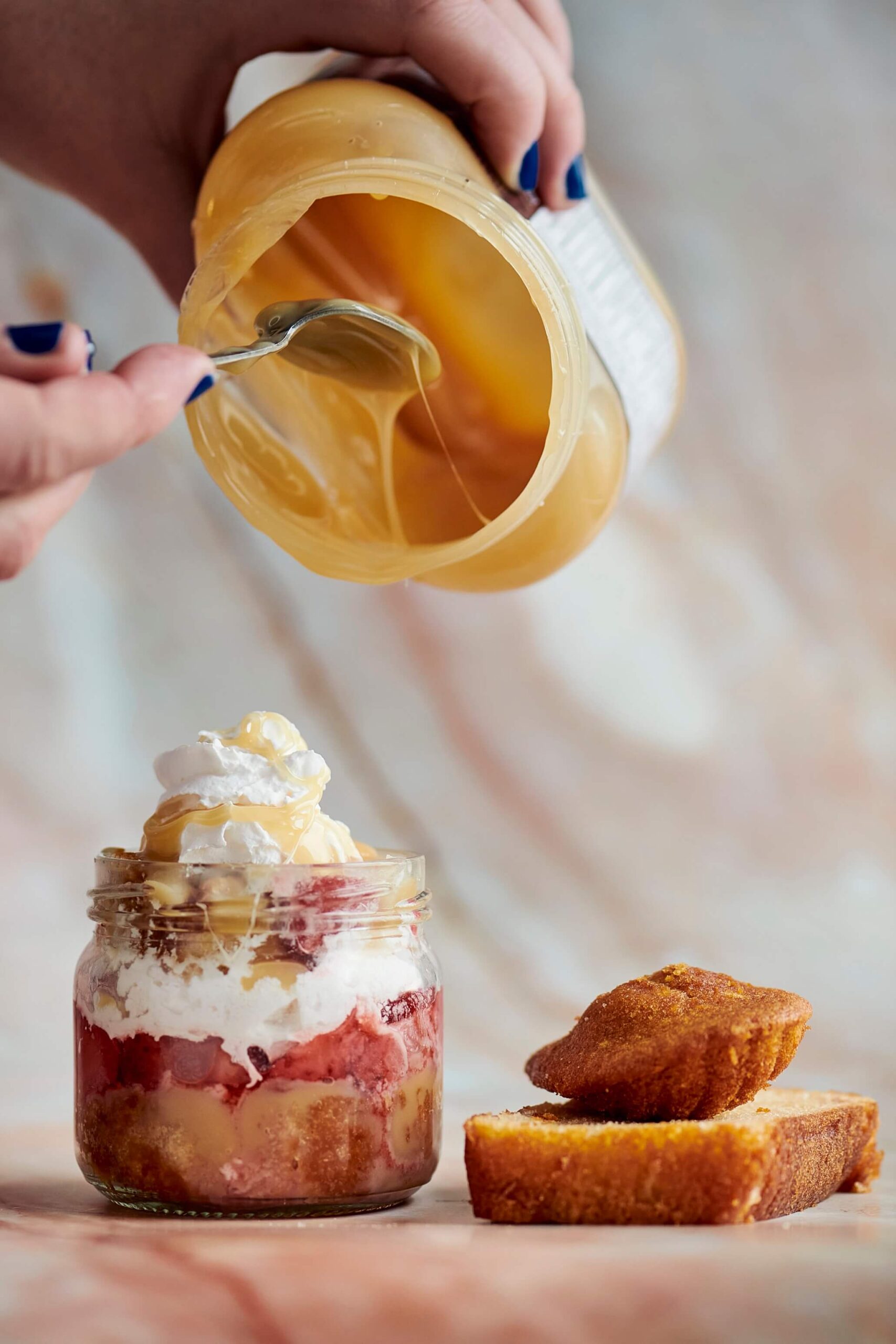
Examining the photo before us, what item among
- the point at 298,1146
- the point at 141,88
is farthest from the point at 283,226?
the point at 298,1146

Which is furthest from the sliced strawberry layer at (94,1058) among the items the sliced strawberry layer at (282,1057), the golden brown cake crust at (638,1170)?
the golden brown cake crust at (638,1170)

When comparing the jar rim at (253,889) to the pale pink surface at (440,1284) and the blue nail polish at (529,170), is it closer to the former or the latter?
the pale pink surface at (440,1284)

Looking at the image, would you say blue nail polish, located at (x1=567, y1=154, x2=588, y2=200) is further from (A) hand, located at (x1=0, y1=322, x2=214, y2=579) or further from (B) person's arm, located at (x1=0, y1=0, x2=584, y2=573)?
(A) hand, located at (x1=0, y1=322, x2=214, y2=579)

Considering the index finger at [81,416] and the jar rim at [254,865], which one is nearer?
the index finger at [81,416]

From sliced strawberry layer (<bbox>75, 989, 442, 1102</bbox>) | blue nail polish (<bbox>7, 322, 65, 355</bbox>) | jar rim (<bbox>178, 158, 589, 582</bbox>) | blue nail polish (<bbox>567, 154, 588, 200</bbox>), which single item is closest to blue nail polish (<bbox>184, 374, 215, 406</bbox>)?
blue nail polish (<bbox>7, 322, 65, 355</bbox>)

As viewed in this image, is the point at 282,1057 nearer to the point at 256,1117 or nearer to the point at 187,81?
the point at 256,1117
